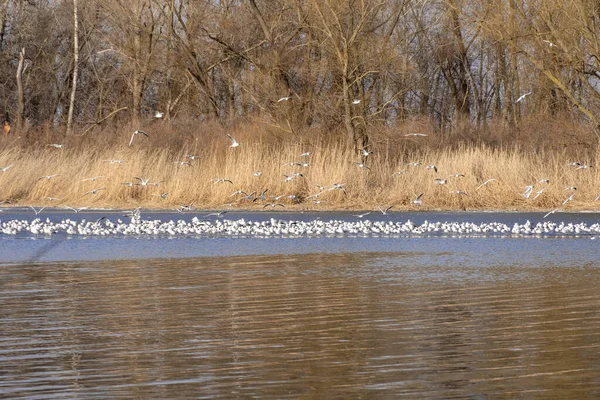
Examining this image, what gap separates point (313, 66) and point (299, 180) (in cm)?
708

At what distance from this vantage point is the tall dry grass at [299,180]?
68.3 ft

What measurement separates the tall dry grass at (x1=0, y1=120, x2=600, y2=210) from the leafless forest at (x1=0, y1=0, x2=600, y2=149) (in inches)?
103

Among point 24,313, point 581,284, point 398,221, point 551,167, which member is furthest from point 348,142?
point 24,313

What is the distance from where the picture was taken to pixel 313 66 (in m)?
28.0

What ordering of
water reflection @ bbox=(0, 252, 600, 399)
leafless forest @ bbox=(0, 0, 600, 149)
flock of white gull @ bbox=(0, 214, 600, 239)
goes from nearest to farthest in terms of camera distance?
water reflection @ bbox=(0, 252, 600, 399) → flock of white gull @ bbox=(0, 214, 600, 239) → leafless forest @ bbox=(0, 0, 600, 149)

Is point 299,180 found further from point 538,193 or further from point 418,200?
point 538,193

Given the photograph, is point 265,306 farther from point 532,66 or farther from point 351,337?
point 532,66

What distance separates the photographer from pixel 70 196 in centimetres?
2202

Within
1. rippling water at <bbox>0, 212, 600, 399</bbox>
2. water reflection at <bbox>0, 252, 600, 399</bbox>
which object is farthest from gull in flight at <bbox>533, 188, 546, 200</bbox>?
water reflection at <bbox>0, 252, 600, 399</bbox>

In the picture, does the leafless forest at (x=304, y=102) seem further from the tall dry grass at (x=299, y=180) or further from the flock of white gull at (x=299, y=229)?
the flock of white gull at (x=299, y=229)

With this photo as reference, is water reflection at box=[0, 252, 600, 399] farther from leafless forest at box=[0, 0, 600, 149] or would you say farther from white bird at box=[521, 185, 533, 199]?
leafless forest at box=[0, 0, 600, 149]

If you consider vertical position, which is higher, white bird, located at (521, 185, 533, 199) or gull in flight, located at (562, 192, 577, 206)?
white bird, located at (521, 185, 533, 199)

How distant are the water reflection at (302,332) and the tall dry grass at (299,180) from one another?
10150 mm

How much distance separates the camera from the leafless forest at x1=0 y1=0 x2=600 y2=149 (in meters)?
26.2
